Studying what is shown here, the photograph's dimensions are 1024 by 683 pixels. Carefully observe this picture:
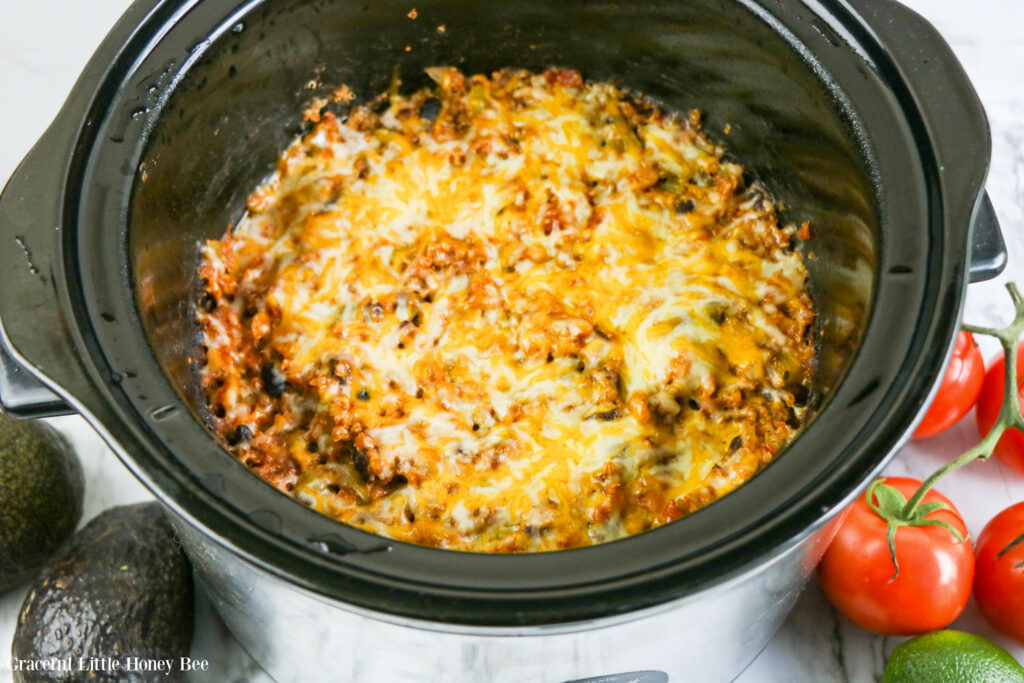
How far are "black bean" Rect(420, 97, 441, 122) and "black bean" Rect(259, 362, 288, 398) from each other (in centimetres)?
63

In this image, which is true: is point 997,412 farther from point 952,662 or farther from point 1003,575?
point 952,662

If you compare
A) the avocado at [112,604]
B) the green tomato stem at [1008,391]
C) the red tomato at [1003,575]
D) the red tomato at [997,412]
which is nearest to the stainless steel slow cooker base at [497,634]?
the avocado at [112,604]

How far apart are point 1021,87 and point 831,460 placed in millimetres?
1638

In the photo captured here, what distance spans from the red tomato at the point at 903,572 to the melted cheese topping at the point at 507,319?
0.85 feet

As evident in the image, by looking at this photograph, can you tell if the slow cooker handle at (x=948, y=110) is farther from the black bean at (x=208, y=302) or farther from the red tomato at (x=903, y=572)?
the black bean at (x=208, y=302)

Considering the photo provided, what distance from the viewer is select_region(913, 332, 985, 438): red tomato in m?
1.83

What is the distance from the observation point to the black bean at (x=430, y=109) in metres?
2.07

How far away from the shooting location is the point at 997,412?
6.20 ft

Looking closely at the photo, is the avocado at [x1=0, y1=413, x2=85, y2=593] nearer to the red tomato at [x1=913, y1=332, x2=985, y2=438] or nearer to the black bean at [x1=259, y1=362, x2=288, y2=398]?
the black bean at [x1=259, y1=362, x2=288, y2=398]

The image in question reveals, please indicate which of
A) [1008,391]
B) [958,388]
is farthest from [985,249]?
[958,388]

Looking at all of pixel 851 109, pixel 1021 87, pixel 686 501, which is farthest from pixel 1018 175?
pixel 686 501

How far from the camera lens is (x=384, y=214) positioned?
186cm

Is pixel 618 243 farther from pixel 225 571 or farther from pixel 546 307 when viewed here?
pixel 225 571

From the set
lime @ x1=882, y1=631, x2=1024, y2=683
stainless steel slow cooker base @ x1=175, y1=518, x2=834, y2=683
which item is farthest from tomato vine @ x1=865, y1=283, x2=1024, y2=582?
stainless steel slow cooker base @ x1=175, y1=518, x2=834, y2=683
